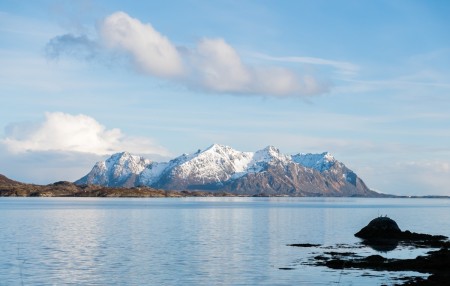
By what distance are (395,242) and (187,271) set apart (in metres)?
44.6

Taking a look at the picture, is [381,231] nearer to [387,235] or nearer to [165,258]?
[387,235]

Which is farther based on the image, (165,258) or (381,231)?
(381,231)

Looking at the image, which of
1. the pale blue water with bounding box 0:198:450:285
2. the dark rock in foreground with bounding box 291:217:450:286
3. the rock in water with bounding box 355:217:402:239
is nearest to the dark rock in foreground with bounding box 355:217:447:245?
the rock in water with bounding box 355:217:402:239

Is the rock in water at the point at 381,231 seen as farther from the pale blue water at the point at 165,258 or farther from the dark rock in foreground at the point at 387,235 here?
the pale blue water at the point at 165,258

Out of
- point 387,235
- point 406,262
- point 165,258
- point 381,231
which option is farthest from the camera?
point 381,231

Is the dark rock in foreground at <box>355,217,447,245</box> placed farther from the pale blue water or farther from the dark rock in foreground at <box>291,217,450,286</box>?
the dark rock in foreground at <box>291,217,450,286</box>

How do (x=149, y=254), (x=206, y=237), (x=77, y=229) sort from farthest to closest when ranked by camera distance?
(x=77, y=229), (x=206, y=237), (x=149, y=254)

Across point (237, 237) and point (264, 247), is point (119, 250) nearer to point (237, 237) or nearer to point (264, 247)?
point (264, 247)

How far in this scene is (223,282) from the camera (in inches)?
2069

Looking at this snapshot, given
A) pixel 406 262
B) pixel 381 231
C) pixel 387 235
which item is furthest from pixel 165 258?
pixel 387 235

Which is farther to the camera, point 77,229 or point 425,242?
point 77,229

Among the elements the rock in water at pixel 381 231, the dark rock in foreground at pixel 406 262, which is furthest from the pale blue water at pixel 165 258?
the rock in water at pixel 381 231

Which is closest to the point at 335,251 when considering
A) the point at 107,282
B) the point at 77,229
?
the point at 107,282

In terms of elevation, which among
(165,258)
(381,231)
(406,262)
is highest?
(381,231)
